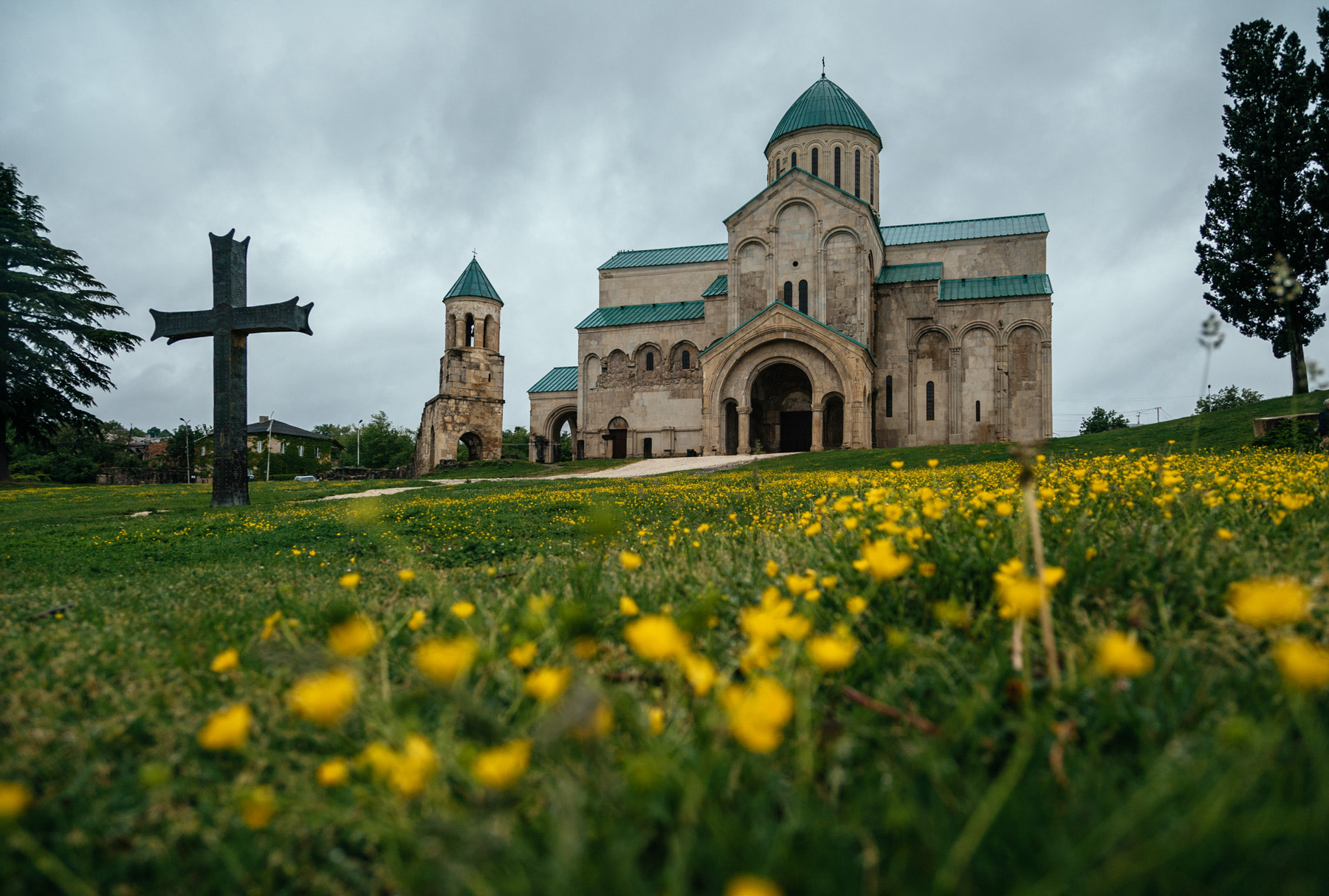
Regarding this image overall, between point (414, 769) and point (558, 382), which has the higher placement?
point (558, 382)

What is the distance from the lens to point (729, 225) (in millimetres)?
30562

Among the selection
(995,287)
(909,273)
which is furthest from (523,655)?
(995,287)

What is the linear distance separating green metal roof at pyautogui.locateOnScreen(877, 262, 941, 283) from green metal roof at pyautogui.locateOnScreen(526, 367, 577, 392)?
720 inches

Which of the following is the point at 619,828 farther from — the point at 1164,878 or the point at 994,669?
the point at 994,669

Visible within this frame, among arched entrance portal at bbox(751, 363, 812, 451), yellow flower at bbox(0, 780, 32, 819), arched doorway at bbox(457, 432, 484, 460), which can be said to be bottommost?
yellow flower at bbox(0, 780, 32, 819)

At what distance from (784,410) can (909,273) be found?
8778 mm

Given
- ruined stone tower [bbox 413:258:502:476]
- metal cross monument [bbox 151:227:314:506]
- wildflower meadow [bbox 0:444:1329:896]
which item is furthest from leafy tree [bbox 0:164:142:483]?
wildflower meadow [bbox 0:444:1329:896]

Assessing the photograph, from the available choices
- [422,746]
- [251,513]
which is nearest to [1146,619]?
[422,746]

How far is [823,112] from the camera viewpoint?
105ft

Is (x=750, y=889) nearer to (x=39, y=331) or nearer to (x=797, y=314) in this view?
(x=797, y=314)

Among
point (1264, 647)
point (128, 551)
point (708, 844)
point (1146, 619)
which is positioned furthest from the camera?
point (128, 551)

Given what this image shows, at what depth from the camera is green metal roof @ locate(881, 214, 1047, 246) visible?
32.9 meters

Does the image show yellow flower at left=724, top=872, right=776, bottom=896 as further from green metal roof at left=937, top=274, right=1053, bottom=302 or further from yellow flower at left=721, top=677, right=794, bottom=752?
green metal roof at left=937, top=274, right=1053, bottom=302

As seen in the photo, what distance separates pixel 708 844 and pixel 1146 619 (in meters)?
1.79
